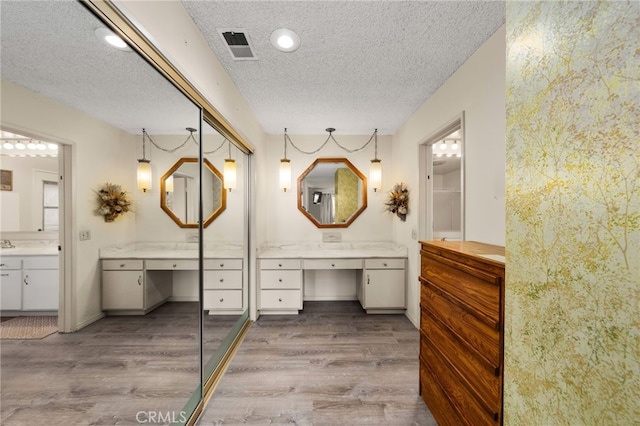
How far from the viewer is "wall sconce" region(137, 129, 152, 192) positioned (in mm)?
1322

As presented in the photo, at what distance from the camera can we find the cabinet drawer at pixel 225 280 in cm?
242

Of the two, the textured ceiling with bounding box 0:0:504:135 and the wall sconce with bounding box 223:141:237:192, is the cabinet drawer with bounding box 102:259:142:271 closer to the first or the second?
the textured ceiling with bounding box 0:0:504:135

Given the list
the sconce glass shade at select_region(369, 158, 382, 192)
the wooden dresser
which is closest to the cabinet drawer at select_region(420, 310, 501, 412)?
the wooden dresser

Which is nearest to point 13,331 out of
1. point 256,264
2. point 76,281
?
point 76,281

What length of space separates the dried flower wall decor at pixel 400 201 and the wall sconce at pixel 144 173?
8.97ft

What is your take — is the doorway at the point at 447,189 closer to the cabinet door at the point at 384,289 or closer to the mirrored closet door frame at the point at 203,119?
the cabinet door at the point at 384,289

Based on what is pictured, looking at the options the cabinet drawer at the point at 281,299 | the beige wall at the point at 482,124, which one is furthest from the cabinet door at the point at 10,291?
the cabinet drawer at the point at 281,299

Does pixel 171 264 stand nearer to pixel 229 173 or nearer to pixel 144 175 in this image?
pixel 144 175

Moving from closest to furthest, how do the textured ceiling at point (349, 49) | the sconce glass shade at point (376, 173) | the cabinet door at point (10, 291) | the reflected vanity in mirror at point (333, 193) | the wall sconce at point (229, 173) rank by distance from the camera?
the cabinet door at point (10, 291)
the textured ceiling at point (349, 49)
the wall sconce at point (229, 173)
the sconce glass shade at point (376, 173)
the reflected vanity in mirror at point (333, 193)

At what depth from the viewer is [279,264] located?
320 centimetres

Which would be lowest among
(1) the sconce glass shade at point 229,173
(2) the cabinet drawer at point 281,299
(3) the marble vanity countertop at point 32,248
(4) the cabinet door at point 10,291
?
(2) the cabinet drawer at point 281,299

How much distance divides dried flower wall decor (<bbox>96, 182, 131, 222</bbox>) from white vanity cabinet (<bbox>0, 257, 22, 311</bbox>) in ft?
1.36

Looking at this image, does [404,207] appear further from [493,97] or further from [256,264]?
[256,264]

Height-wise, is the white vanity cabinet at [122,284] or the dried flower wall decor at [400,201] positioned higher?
the dried flower wall decor at [400,201]
